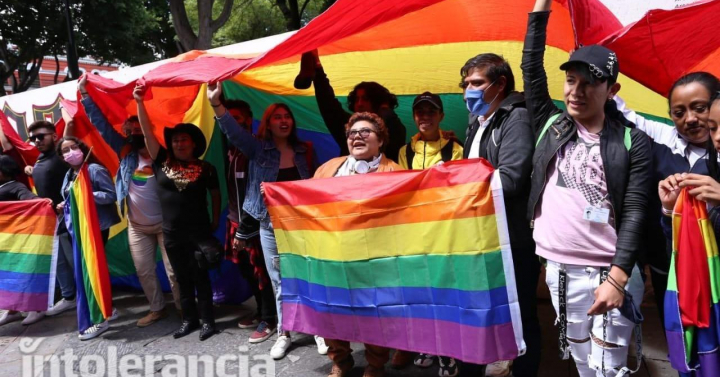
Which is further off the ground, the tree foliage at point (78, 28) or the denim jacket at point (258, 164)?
the tree foliage at point (78, 28)

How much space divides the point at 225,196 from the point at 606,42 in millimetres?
3397

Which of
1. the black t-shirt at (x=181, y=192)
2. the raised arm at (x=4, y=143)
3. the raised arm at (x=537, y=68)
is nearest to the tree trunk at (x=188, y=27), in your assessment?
the raised arm at (x=4, y=143)

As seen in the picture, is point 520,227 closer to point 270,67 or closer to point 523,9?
point 523,9

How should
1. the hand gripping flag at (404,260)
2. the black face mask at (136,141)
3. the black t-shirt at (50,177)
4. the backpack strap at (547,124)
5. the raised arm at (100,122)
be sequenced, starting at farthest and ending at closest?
the black t-shirt at (50,177)
the black face mask at (136,141)
the raised arm at (100,122)
the hand gripping flag at (404,260)
the backpack strap at (547,124)

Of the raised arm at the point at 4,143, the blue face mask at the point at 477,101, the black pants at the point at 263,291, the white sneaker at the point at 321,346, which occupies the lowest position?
the white sneaker at the point at 321,346

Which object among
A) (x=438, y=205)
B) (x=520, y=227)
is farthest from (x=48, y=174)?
(x=520, y=227)

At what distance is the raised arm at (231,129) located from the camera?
3.30 metres

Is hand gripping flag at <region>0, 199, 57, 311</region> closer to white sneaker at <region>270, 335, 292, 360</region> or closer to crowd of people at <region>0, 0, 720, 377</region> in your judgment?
crowd of people at <region>0, 0, 720, 377</region>

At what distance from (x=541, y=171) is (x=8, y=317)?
5.10 metres

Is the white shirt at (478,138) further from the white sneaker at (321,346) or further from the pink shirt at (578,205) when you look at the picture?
the white sneaker at (321,346)

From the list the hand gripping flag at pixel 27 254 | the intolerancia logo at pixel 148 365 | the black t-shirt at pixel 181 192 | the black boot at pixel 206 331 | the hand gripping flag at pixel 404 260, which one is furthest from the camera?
the hand gripping flag at pixel 27 254

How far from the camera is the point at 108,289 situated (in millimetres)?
4176

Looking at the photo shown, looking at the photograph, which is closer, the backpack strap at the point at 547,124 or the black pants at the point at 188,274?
the backpack strap at the point at 547,124

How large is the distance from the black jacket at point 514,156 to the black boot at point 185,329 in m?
2.90
